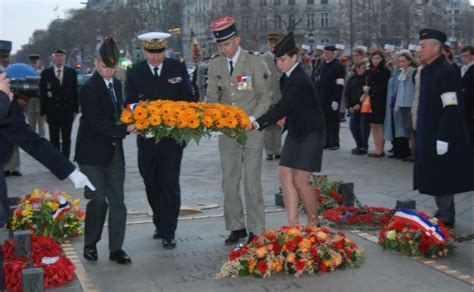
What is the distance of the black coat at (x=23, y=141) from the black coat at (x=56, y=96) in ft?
29.5

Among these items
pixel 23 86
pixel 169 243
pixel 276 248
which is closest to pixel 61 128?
pixel 169 243

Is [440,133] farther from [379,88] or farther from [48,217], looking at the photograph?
[379,88]

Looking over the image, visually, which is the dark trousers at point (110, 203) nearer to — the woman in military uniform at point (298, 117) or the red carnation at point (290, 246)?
the woman in military uniform at point (298, 117)

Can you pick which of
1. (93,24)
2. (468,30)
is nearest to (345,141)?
(93,24)

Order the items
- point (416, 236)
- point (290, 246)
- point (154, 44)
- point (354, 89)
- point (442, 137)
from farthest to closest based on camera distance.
Result: point (354, 89) < point (442, 137) < point (154, 44) < point (416, 236) < point (290, 246)

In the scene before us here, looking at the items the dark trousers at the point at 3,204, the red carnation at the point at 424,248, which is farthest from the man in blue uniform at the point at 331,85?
the dark trousers at the point at 3,204

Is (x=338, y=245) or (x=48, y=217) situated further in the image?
(x=48, y=217)

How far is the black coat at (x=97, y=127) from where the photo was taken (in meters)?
6.66

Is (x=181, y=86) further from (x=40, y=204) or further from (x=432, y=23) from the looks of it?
(x=432, y=23)

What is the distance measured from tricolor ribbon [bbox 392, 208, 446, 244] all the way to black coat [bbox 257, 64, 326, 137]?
1.13 meters

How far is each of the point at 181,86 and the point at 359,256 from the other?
247cm

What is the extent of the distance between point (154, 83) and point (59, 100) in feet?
21.6

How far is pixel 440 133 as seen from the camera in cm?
769

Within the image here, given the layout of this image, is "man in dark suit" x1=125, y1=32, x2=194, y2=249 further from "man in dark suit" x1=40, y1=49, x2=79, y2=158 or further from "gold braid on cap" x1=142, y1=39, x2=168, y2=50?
"man in dark suit" x1=40, y1=49, x2=79, y2=158
